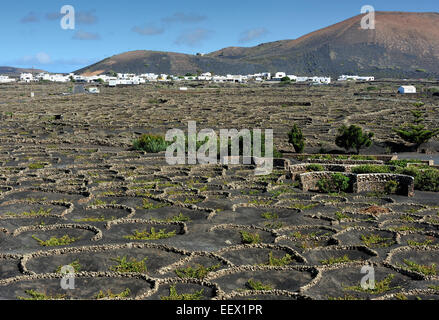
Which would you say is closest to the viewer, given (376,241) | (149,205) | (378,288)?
(378,288)

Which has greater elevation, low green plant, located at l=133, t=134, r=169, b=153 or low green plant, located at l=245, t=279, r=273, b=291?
low green plant, located at l=133, t=134, r=169, b=153

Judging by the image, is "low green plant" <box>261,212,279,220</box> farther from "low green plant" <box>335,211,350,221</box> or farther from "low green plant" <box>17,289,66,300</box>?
"low green plant" <box>17,289,66,300</box>

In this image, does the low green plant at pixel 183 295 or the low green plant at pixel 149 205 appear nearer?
the low green plant at pixel 183 295

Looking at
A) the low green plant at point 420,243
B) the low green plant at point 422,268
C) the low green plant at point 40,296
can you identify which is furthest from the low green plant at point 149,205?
the low green plant at point 422,268

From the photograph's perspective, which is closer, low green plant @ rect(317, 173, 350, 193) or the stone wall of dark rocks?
the stone wall of dark rocks

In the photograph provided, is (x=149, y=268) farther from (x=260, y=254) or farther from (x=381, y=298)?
(x=381, y=298)

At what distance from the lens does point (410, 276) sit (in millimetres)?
17578

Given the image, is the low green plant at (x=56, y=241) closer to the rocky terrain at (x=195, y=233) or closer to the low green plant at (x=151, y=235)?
the rocky terrain at (x=195, y=233)

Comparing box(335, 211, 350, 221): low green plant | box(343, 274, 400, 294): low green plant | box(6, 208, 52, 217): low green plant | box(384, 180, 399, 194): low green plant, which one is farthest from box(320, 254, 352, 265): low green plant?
box(6, 208, 52, 217): low green plant

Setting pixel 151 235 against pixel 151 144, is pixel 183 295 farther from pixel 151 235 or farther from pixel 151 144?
pixel 151 144

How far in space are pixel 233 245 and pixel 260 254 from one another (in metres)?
1.35

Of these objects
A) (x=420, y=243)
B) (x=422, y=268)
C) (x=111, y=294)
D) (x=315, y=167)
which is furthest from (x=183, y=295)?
(x=315, y=167)

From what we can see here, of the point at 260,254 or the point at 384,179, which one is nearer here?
the point at 260,254
